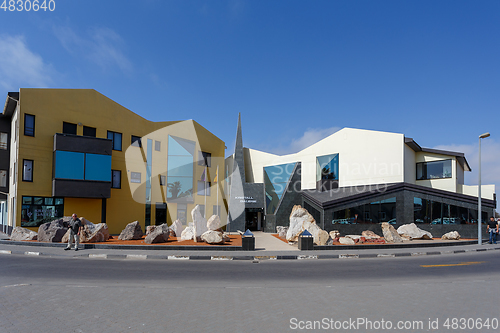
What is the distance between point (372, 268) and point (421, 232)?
13974mm

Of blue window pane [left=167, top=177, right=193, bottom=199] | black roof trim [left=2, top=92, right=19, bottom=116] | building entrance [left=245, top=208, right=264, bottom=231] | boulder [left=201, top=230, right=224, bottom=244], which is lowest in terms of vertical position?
building entrance [left=245, top=208, right=264, bottom=231]

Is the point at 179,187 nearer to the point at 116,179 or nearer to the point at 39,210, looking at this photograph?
the point at 116,179

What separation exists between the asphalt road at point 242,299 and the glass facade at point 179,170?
23.6 metres

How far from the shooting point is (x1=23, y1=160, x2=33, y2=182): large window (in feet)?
81.5

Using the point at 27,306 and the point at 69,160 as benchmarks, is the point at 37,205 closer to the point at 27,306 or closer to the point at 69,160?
the point at 69,160

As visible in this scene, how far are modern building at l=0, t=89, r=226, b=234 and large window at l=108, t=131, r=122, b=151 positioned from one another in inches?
3.9

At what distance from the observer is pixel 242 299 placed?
23.7 ft

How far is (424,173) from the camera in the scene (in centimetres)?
3241

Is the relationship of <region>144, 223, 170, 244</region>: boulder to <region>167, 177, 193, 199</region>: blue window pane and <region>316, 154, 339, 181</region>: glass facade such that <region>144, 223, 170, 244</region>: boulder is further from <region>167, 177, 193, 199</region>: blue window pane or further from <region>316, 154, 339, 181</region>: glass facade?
<region>316, 154, 339, 181</region>: glass facade

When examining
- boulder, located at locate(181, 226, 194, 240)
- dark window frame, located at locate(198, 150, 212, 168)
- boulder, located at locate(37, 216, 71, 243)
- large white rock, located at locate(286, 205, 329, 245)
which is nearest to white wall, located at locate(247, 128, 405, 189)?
dark window frame, located at locate(198, 150, 212, 168)

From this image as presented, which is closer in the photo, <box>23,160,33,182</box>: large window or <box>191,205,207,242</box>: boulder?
<box>191,205,207,242</box>: boulder

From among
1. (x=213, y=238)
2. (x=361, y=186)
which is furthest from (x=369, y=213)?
(x=213, y=238)

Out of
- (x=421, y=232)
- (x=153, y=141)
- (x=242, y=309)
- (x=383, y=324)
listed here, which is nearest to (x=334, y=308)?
(x=383, y=324)

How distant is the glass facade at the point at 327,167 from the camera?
3372 centimetres
